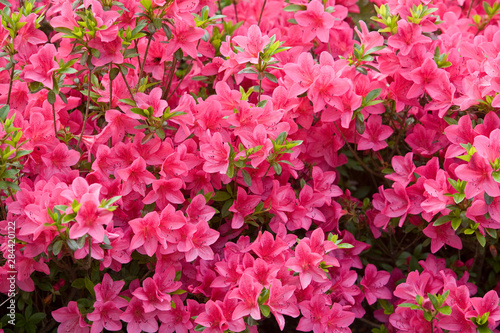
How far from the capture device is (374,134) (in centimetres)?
197

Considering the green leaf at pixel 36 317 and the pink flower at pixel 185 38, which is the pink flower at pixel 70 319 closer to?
the green leaf at pixel 36 317

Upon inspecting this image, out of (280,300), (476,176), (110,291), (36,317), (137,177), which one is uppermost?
(476,176)

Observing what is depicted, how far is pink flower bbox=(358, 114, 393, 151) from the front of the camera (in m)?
1.95

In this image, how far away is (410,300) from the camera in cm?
179

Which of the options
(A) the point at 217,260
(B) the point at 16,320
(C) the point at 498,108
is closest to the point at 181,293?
(A) the point at 217,260

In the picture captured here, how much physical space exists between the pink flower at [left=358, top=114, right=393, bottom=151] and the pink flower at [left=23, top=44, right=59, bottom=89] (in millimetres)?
1080

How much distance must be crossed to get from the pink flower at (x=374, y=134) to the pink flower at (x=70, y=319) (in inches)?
43.9

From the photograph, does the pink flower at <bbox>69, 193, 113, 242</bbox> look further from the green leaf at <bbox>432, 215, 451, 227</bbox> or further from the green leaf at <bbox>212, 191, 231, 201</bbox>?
the green leaf at <bbox>432, 215, 451, 227</bbox>

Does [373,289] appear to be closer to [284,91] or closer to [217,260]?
[217,260]

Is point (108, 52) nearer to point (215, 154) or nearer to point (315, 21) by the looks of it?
point (215, 154)

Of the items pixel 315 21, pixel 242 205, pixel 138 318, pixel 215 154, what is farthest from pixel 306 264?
pixel 315 21

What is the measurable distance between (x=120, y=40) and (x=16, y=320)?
1.06 meters

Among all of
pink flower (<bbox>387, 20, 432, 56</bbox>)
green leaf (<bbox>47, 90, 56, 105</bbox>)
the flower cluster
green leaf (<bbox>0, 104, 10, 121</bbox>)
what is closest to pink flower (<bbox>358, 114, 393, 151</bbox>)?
the flower cluster

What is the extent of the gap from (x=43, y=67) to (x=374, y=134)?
1.17 metres
